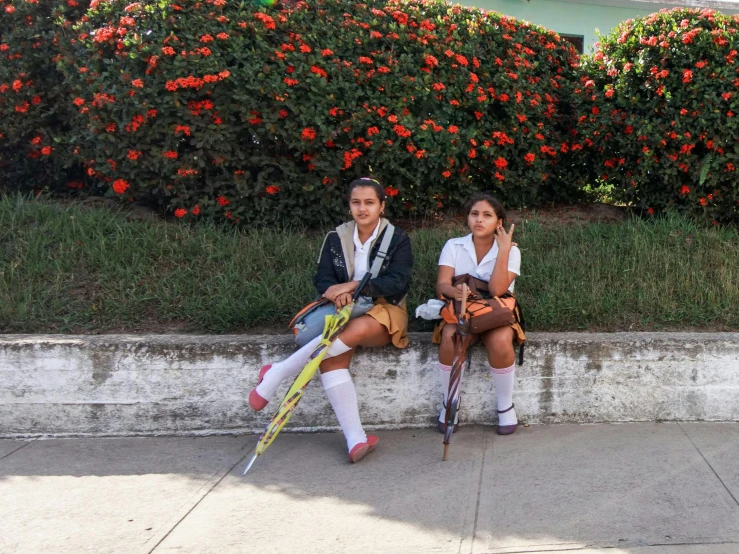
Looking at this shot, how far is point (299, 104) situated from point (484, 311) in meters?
2.25

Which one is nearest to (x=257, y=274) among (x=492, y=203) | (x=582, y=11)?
(x=492, y=203)

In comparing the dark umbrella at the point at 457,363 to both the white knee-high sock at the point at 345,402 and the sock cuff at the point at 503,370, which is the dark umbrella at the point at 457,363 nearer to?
the sock cuff at the point at 503,370

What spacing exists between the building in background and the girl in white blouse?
885 centimetres

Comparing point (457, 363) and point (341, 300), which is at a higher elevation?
point (341, 300)

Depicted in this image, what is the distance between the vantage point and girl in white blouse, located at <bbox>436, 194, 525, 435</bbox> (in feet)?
12.7

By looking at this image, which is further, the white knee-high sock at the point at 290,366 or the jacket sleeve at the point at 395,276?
the jacket sleeve at the point at 395,276

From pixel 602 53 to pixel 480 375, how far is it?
10.1 ft

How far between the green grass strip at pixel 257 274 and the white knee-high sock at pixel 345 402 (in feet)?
2.49

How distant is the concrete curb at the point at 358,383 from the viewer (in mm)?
4105

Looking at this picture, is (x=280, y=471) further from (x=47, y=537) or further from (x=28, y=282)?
(x=28, y=282)

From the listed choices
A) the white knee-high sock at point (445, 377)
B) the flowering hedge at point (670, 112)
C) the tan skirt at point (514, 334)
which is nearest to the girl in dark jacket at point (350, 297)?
the tan skirt at point (514, 334)

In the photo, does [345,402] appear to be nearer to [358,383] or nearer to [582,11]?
[358,383]

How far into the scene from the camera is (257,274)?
4.90 m

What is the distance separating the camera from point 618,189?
5789 mm
